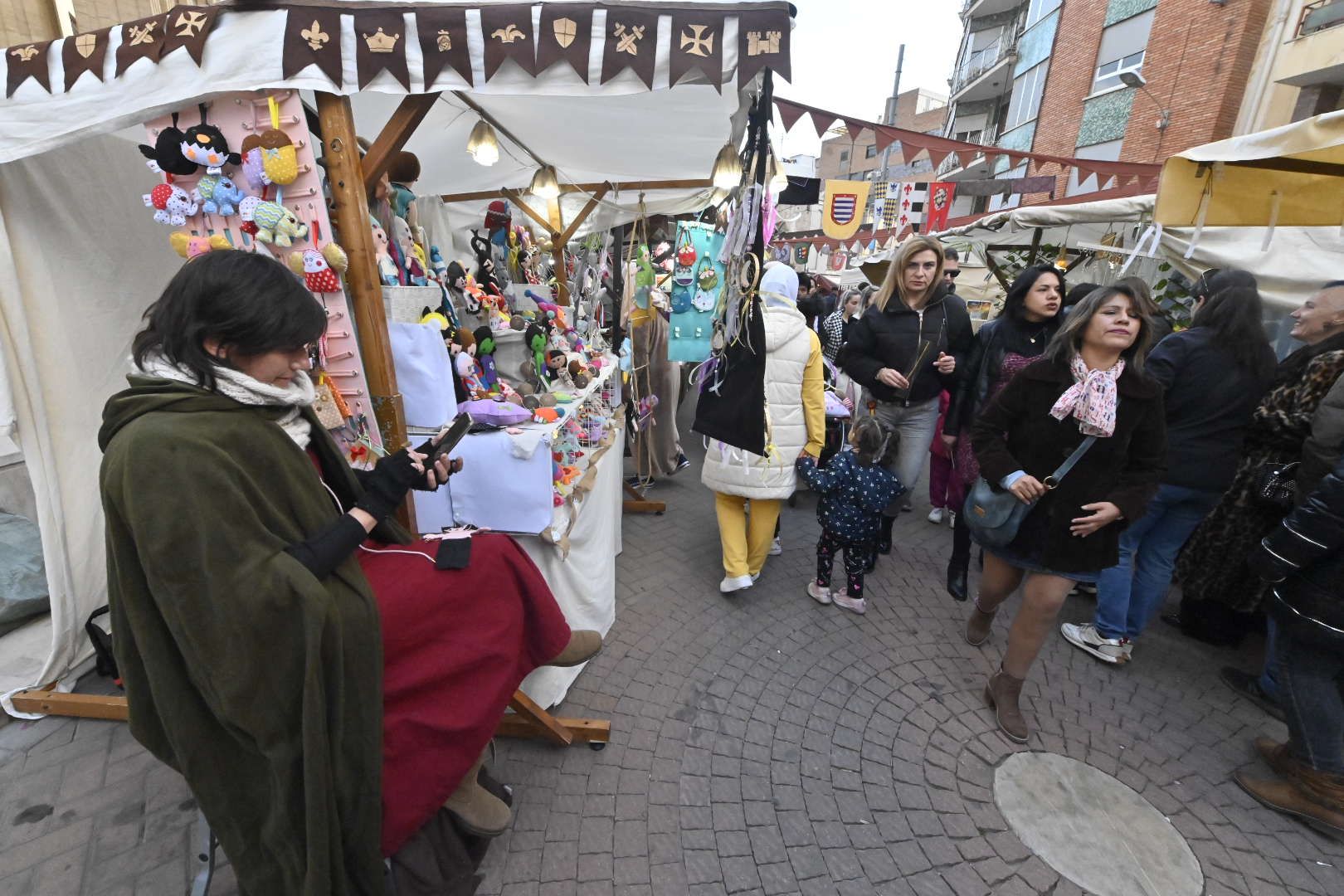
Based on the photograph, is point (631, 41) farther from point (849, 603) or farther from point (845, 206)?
point (845, 206)

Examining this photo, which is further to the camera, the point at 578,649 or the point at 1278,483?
the point at 1278,483

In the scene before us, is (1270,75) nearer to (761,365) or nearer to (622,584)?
(761,365)

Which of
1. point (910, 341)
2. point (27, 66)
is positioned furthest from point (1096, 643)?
point (27, 66)

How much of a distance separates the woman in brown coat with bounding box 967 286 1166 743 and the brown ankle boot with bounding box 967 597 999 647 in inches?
19.4

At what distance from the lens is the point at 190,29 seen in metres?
1.80

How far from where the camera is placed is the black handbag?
258 cm

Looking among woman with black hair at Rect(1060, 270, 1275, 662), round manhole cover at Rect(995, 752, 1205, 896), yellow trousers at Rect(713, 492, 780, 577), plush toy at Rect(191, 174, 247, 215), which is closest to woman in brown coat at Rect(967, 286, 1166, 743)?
round manhole cover at Rect(995, 752, 1205, 896)

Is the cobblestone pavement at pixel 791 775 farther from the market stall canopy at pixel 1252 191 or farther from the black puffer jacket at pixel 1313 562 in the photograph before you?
the market stall canopy at pixel 1252 191

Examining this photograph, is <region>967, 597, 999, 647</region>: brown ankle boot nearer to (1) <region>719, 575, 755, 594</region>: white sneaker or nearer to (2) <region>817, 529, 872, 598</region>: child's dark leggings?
(2) <region>817, 529, 872, 598</region>: child's dark leggings

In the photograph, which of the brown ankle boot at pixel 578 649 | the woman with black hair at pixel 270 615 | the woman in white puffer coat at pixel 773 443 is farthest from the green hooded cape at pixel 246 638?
the woman in white puffer coat at pixel 773 443

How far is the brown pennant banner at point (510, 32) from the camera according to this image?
178 centimetres

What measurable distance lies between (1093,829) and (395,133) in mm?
3812

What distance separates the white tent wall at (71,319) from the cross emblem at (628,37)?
2.49m

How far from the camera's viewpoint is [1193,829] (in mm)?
2137
